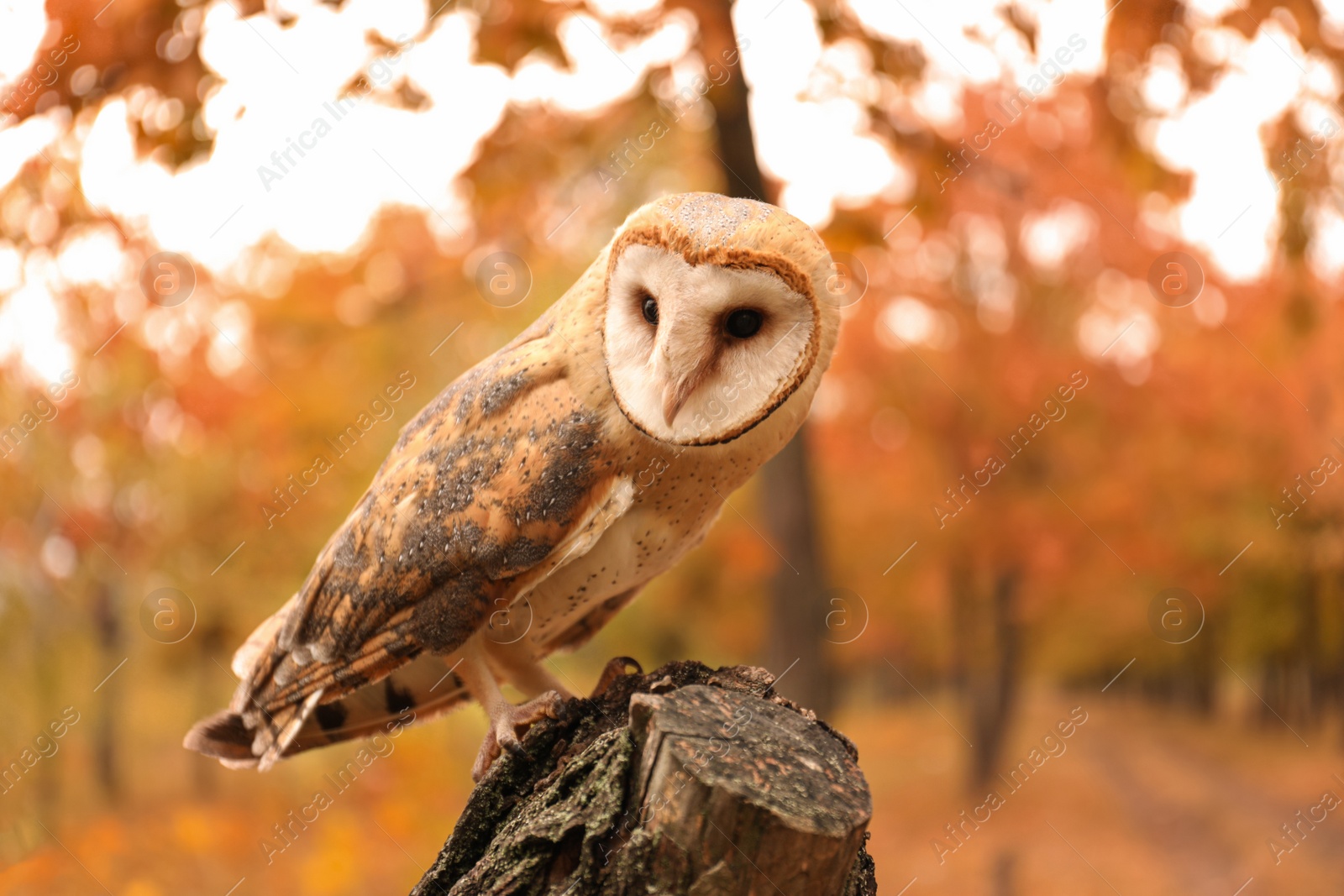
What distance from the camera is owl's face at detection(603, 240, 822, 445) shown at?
51.3 inches

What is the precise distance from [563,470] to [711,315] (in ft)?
1.10

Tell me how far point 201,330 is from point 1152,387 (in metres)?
4.22

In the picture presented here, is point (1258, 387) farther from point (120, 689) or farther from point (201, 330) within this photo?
point (120, 689)

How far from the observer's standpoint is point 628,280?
4.61ft

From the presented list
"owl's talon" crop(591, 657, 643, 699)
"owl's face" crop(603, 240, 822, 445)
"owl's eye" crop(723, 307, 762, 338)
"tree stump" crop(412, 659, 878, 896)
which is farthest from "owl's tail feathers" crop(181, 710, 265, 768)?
"owl's eye" crop(723, 307, 762, 338)

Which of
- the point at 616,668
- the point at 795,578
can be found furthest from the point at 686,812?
the point at 795,578

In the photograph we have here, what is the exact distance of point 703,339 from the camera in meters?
1.32

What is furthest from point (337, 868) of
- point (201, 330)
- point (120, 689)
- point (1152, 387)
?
point (1152, 387)

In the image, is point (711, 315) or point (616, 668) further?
point (616, 668)

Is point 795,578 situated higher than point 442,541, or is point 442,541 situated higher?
point 442,541

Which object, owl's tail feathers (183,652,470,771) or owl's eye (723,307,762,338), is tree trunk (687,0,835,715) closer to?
owl's tail feathers (183,652,470,771)

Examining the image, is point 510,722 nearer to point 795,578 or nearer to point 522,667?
point 522,667

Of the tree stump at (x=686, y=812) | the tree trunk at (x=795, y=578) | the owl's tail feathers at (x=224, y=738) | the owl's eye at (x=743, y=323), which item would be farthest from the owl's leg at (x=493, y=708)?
the tree trunk at (x=795, y=578)

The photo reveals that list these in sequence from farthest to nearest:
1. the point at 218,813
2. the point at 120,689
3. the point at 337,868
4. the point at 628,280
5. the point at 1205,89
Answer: the point at 120,689 → the point at 218,813 → the point at 337,868 → the point at 1205,89 → the point at 628,280
